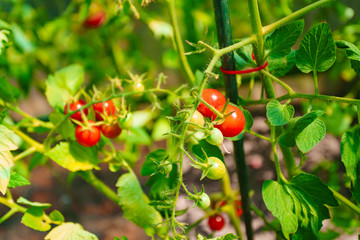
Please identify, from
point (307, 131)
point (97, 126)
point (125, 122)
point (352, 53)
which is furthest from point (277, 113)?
point (97, 126)

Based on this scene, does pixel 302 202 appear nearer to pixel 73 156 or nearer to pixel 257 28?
pixel 257 28

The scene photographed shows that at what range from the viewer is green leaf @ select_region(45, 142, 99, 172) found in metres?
0.73

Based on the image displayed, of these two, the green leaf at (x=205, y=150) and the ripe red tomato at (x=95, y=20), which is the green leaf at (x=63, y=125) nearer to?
the green leaf at (x=205, y=150)

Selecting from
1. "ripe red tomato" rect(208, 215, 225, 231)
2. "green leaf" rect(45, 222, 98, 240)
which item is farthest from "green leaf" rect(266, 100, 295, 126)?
"ripe red tomato" rect(208, 215, 225, 231)

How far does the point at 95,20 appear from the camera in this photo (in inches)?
65.2

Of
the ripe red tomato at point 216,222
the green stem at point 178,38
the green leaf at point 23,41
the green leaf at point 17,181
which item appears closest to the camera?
the green leaf at point 17,181

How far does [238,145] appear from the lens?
2.35 feet

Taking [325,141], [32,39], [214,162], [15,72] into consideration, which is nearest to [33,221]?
[214,162]

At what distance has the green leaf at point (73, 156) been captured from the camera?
73 centimetres

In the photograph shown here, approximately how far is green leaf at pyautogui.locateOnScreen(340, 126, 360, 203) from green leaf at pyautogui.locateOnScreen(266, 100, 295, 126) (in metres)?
0.11

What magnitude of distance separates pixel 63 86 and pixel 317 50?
68cm

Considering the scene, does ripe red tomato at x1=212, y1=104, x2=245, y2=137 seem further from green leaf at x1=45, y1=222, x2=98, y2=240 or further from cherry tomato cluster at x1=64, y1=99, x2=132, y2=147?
green leaf at x1=45, y1=222, x2=98, y2=240

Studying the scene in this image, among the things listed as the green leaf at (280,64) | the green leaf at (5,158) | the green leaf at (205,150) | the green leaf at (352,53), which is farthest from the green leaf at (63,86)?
the green leaf at (352,53)

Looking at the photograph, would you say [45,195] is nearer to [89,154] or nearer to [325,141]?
[89,154]
